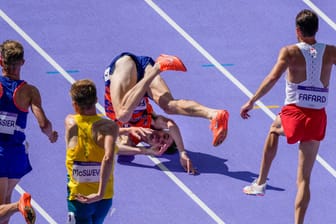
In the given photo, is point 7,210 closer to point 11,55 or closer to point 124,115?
point 11,55

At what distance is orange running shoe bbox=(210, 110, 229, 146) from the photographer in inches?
450

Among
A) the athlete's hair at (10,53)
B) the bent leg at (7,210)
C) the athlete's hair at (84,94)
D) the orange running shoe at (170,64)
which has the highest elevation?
the athlete's hair at (10,53)

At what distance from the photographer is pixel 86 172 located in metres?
9.20

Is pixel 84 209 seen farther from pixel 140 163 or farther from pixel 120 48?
pixel 120 48

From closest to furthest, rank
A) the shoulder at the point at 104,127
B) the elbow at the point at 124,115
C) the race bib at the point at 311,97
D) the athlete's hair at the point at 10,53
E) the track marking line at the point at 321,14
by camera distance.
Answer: the shoulder at the point at 104,127 → the athlete's hair at the point at 10,53 → the race bib at the point at 311,97 → the elbow at the point at 124,115 → the track marking line at the point at 321,14

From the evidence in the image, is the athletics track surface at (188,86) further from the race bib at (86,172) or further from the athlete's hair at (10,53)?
the athlete's hair at (10,53)

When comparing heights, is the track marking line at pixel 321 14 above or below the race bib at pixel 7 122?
above

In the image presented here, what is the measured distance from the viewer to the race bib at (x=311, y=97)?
1031cm

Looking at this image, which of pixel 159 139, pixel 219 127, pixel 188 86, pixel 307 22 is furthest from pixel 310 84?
pixel 188 86

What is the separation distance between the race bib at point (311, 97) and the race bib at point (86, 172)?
A: 232 centimetres

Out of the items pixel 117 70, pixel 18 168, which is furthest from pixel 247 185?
pixel 18 168

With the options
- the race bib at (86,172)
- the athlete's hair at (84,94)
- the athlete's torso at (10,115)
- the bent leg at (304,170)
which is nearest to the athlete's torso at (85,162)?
the race bib at (86,172)

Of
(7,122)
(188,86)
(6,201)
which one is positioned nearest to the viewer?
(7,122)

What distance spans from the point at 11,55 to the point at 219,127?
2.78 m
